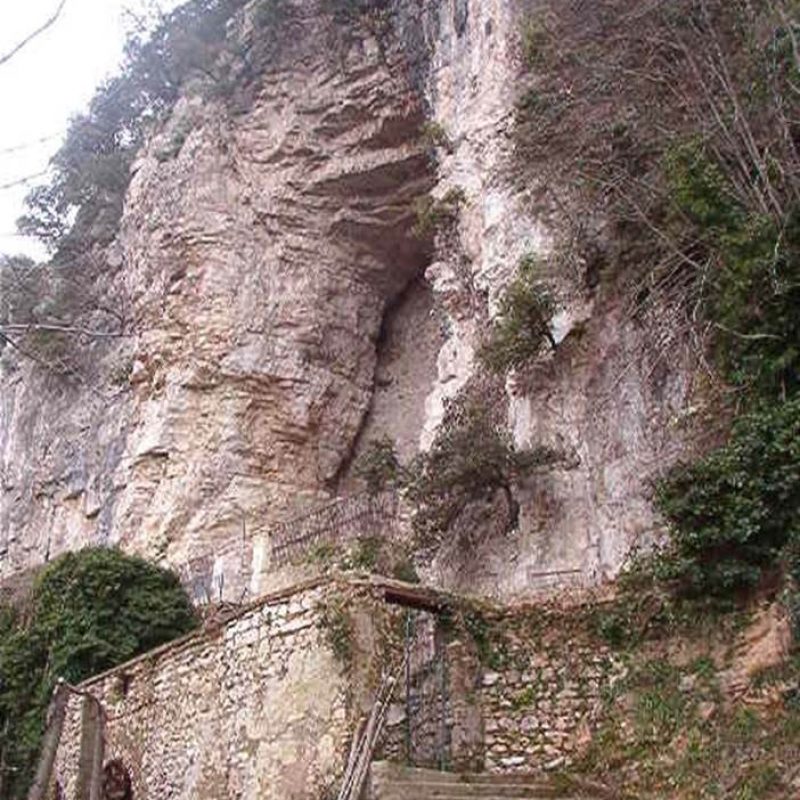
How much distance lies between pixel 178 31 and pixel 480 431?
1515 centimetres

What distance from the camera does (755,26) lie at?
38.6 ft

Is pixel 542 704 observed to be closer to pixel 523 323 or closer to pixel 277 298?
pixel 523 323

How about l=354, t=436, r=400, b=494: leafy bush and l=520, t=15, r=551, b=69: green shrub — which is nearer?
l=520, t=15, r=551, b=69: green shrub

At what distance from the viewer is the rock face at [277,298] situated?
747 inches

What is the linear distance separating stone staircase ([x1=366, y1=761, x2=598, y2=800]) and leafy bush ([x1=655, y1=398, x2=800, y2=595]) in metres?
1.91

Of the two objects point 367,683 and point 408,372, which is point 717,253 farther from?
point 408,372

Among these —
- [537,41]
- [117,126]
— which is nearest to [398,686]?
[537,41]

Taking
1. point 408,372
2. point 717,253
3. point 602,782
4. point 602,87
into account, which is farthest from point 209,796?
point 408,372

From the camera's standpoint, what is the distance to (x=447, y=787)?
25.4 ft

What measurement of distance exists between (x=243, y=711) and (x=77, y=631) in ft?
19.5

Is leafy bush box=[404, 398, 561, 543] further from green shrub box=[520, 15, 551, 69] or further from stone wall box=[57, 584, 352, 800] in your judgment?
green shrub box=[520, 15, 551, 69]

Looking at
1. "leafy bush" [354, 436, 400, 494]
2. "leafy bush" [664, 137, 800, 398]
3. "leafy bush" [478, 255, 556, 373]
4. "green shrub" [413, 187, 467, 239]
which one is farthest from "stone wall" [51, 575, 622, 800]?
"green shrub" [413, 187, 467, 239]

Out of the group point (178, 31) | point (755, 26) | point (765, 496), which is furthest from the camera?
point (178, 31)

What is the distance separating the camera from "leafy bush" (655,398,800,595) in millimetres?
8297
